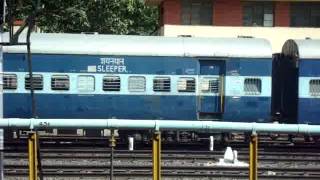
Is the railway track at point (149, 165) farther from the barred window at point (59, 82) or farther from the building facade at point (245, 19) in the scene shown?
the building facade at point (245, 19)

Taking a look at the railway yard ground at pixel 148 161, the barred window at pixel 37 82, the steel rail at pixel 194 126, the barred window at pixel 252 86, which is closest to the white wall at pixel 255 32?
the barred window at pixel 252 86

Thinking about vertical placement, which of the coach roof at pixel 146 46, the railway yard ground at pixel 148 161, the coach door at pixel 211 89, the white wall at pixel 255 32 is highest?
the white wall at pixel 255 32

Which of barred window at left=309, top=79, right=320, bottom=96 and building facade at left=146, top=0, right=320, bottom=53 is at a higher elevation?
building facade at left=146, top=0, right=320, bottom=53

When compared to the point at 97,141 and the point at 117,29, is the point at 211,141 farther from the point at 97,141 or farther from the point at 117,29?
the point at 117,29

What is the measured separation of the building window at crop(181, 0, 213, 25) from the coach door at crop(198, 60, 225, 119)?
17.6 metres

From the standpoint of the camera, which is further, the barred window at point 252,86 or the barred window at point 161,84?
the barred window at point 252,86

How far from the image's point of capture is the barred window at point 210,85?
19.7 m

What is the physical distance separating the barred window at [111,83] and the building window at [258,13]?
19.7m

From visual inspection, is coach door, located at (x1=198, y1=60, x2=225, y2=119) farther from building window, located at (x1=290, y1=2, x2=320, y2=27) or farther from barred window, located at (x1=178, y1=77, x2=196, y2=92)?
building window, located at (x1=290, y1=2, x2=320, y2=27)

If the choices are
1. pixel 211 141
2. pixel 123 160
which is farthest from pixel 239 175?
pixel 211 141

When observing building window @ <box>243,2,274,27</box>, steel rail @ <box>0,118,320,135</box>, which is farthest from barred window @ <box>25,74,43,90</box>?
building window @ <box>243,2,274,27</box>

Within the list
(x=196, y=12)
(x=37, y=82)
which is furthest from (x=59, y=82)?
(x=196, y=12)

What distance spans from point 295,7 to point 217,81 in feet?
65.7

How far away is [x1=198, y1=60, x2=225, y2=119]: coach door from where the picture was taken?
1966 cm
